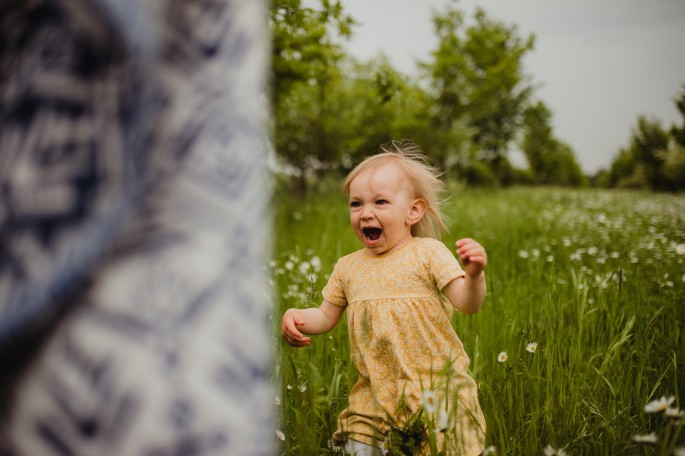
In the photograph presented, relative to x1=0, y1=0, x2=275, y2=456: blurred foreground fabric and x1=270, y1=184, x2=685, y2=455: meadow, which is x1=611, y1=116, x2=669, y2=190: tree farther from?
x1=0, y1=0, x2=275, y2=456: blurred foreground fabric

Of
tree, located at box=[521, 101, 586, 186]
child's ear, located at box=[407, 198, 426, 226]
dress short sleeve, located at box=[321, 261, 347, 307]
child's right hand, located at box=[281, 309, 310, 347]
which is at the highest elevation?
tree, located at box=[521, 101, 586, 186]

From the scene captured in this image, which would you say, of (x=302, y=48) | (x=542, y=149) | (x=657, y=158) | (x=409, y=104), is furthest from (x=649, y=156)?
(x=302, y=48)

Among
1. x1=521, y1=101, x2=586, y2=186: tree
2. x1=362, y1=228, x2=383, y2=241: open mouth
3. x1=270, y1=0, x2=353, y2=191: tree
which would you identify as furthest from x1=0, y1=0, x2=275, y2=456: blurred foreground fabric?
x1=521, y1=101, x2=586, y2=186: tree

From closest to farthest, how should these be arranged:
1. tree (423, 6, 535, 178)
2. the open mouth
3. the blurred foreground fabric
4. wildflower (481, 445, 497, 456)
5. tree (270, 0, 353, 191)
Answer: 1. the blurred foreground fabric
2. wildflower (481, 445, 497, 456)
3. the open mouth
4. tree (270, 0, 353, 191)
5. tree (423, 6, 535, 178)

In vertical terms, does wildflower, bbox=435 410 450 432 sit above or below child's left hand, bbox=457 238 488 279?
below

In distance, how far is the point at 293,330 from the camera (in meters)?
1.73

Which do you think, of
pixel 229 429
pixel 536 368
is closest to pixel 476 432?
pixel 536 368

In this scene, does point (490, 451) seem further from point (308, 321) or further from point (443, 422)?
point (308, 321)

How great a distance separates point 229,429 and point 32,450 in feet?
0.88

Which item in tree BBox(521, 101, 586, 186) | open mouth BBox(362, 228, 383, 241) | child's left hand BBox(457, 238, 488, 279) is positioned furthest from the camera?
tree BBox(521, 101, 586, 186)

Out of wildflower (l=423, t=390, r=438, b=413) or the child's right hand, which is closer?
wildflower (l=423, t=390, r=438, b=413)

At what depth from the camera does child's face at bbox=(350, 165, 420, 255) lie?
179 cm

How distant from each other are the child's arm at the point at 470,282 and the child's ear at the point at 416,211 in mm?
330

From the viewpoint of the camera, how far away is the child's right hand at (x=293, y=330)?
1703mm
